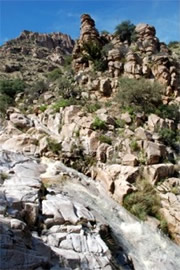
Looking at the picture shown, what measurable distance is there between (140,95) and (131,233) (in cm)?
998

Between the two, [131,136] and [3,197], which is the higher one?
[131,136]

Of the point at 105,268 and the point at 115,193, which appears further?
the point at 115,193

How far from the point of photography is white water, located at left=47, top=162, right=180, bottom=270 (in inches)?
308

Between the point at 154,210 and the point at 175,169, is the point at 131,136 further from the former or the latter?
the point at 154,210

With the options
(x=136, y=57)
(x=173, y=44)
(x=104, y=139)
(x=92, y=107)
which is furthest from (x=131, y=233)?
(x=173, y=44)

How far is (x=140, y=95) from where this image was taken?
55.3 ft

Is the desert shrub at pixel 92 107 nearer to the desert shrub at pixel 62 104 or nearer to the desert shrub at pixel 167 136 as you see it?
the desert shrub at pixel 62 104

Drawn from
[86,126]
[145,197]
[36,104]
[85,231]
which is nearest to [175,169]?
[145,197]

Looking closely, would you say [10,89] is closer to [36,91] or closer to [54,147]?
[36,91]

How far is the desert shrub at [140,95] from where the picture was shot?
656 inches

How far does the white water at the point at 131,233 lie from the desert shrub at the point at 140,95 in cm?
711

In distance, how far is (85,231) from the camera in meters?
7.24

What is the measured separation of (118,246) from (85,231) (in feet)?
4.05

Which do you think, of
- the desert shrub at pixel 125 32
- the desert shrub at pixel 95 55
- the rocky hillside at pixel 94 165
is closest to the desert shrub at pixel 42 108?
the rocky hillside at pixel 94 165
